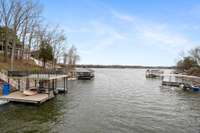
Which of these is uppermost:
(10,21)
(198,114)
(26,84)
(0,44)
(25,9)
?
(25,9)

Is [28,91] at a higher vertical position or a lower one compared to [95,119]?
higher

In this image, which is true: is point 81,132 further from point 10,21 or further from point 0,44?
point 0,44

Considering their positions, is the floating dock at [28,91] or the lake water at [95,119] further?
the floating dock at [28,91]

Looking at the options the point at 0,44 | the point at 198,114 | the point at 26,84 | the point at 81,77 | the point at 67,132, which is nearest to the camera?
the point at 67,132

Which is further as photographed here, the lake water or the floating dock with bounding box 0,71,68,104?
the floating dock with bounding box 0,71,68,104

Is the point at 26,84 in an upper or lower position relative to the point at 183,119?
upper

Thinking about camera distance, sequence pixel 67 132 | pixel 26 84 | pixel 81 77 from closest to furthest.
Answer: pixel 67 132 → pixel 26 84 → pixel 81 77

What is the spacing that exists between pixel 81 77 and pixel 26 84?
3648 cm

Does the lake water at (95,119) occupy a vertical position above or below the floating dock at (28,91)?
below

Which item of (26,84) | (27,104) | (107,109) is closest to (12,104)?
(27,104)

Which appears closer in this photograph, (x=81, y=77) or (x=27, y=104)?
(x=27, y=104)

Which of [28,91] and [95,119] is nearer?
[95,119]

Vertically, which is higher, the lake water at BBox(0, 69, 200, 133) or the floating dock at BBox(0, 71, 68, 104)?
the floating dock at BBox(0, 71, 68, 104)

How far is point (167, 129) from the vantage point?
15938mm
